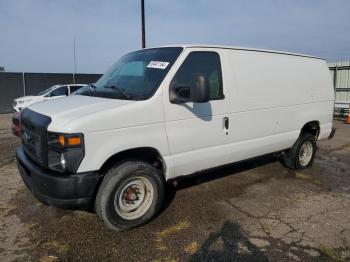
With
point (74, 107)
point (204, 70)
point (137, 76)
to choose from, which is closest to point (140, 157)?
point (74, 107)

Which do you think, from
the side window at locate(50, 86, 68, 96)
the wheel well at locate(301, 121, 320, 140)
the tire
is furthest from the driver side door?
the side window at locate(50, 86, 68, 96)

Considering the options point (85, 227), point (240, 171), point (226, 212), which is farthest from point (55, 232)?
point (240, 171)

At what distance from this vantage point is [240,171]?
6219 millimetres

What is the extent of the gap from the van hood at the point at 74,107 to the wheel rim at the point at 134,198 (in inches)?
36.2

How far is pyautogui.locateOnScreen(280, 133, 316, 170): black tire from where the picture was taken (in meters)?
6.07

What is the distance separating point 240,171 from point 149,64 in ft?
10.0

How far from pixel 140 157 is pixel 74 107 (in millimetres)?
980

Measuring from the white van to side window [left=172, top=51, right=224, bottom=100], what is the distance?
0.01m

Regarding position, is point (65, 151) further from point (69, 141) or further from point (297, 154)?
point (297, 154)

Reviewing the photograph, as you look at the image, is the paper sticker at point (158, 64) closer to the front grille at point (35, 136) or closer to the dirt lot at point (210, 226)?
the front grille at point (35, 136)

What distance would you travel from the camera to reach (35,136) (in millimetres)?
3553

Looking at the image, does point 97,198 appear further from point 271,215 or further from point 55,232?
point 271,215

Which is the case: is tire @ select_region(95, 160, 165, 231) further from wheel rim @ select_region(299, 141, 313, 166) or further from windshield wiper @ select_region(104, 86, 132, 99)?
wheel rim @ select_region(299, 141, 313, 166)

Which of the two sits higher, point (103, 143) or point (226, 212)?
point (103, 143)
